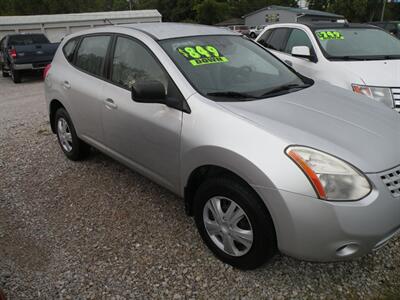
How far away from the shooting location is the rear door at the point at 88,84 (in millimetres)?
3561

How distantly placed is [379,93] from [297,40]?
1.95 meters

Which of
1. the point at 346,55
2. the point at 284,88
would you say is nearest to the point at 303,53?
the point at 346,55

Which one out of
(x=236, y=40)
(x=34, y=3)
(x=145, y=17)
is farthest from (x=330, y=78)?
(x=34, y=3)

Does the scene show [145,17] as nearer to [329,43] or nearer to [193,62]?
[329,43]

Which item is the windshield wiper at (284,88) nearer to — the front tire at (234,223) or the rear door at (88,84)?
the front tire at (234,223)

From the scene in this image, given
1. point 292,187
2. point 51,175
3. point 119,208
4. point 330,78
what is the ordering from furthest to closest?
point 330,78, point 51,175, point 119,208, point 292,187

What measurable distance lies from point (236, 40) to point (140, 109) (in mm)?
1235

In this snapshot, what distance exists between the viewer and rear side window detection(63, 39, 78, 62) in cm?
418

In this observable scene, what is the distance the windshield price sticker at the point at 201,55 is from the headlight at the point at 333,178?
4.00 ft

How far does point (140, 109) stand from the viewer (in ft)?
9.71

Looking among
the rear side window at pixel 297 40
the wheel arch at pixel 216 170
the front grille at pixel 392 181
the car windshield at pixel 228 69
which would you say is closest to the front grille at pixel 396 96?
the rear side window at pixel 297 40

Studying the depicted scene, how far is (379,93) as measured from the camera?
4.57 metres

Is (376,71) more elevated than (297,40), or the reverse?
(297,40)

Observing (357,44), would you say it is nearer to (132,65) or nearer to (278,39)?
(278,39)
